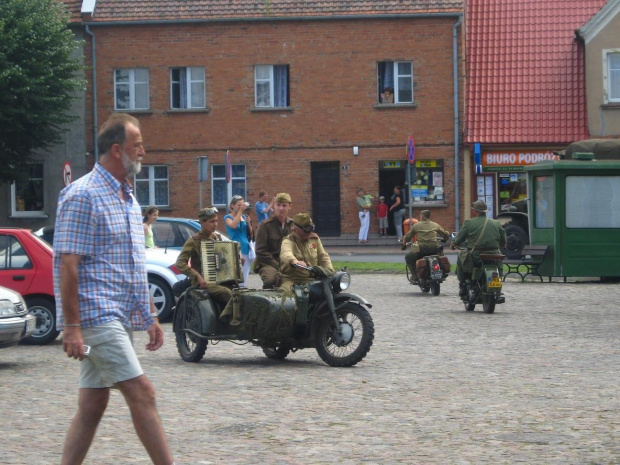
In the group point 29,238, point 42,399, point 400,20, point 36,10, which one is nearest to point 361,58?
point 400,20

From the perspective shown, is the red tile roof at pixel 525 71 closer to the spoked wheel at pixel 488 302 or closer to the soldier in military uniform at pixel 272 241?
the spoked wheel at pixel 488 302

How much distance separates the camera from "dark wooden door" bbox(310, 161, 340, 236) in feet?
134

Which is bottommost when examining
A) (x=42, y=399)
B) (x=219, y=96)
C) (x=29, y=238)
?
(x=42, y=399)

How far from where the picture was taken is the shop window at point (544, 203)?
25156mm

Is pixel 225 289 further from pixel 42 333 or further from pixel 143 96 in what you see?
pixel 143 96

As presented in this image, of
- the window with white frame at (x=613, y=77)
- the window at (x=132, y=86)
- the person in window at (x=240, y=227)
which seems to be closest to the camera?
the person in window at (x=240, y=227)

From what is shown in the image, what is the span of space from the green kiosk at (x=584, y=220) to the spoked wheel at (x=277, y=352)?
1275 cm

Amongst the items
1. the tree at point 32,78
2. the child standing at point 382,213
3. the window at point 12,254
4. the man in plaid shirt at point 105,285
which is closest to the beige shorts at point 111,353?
the man in plaid shirt at point 105,285

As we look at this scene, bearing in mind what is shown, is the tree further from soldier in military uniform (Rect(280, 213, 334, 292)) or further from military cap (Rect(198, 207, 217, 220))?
soldier in military uniform (Rect(280, 213, 334, 292))

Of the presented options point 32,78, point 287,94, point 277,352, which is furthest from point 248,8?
point 277,352

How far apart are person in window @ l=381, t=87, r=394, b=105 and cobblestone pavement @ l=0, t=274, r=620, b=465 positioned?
2499cm

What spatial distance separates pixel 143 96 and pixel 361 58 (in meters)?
7.48

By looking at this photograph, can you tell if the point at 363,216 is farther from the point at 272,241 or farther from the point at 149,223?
the point at 272,241

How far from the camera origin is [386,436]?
319 inches
